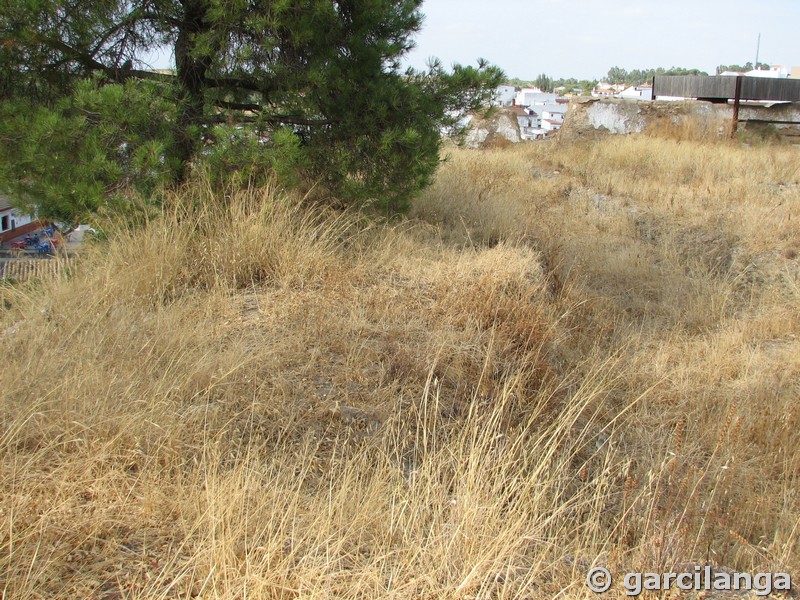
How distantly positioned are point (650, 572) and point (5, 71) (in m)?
5.18

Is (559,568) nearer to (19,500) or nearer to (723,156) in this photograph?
(19,500)

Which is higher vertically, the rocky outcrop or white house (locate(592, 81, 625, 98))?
white house (locate(592, 81, 625, 98))

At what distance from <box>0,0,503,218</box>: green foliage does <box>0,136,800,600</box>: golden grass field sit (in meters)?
0.37

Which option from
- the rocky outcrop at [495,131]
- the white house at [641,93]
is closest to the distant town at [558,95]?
the white house at [641,93]

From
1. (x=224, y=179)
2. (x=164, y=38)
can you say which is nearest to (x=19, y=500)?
(x=224, y=179)

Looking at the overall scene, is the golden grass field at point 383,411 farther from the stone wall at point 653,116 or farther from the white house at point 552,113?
the white house at point 552,113

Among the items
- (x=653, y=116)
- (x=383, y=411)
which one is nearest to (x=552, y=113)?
(x=653, y=116)

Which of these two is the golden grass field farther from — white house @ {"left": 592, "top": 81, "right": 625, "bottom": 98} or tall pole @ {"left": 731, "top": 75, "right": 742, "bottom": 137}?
white house @ {"left": 592, "top": 81, "right": 625, "bottom": 98}

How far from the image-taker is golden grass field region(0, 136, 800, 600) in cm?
204

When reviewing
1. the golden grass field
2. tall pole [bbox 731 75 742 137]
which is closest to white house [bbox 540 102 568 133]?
tall pole [bbox 731 75 742 137]

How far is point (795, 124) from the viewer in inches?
486

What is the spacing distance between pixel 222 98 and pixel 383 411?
3.57 metres

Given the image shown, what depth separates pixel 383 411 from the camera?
3059 mm

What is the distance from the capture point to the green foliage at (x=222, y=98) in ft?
14.8
